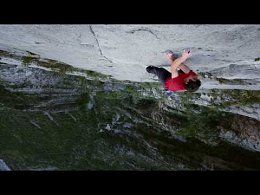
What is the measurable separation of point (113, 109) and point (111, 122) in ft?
1.20

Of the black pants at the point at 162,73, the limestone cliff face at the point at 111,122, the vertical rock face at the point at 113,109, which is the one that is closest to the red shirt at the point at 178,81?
the black pants at the point at 162,73

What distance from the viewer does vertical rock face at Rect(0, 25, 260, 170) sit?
20.8 feet

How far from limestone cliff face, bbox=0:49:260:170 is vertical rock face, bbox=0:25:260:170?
25 millimetres

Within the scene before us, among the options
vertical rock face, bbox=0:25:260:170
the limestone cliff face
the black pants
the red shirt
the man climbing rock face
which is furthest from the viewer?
the limestone cliff face

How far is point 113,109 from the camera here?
9891 mm

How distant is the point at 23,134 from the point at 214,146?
5167 mm

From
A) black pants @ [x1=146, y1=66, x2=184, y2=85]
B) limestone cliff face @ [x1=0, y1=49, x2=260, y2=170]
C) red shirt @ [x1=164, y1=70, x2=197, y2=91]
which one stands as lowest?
limestone cliff face @ [x1=0, y1=49, x2=260, y2=170]

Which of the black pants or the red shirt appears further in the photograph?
the black pants

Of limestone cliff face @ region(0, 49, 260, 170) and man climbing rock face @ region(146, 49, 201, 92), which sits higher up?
man climbing rock face @ region(146, 49, 201, 92)

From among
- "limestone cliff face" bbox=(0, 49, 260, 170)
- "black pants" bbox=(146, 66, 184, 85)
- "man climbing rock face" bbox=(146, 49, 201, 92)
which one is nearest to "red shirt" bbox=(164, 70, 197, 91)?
"man climbing rock face" bbox=(146, 49, 201, 92)

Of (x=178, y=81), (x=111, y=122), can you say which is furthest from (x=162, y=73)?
(x=111, y=122)

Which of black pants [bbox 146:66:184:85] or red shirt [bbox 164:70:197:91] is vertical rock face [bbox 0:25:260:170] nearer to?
black pants [bbox 146:66:184:85]

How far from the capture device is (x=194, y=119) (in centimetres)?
923

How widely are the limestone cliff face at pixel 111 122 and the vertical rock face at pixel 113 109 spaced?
0.03 metres
